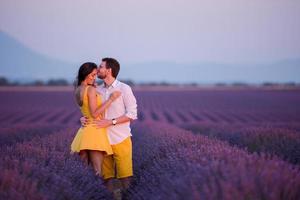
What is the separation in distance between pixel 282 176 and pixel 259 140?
17.3 ft

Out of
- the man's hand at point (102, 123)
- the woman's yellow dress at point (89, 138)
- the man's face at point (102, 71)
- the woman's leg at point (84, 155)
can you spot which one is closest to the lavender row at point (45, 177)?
the woman's leg at point (84, 155)

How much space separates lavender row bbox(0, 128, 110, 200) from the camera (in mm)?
4168

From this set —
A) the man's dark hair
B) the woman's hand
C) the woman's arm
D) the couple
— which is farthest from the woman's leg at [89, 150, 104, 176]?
the man's dark hair

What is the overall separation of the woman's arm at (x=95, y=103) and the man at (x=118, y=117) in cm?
16

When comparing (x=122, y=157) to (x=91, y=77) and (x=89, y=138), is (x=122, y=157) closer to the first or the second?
(x=89, y=138)

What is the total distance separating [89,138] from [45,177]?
4.51 feet

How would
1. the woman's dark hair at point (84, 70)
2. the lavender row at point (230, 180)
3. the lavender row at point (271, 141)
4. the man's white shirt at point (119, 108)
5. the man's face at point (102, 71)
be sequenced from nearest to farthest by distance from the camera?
the lavender row at point (230, 180) → the woman's dark hair at point (84, 70) → the man's face at point (102, 71) → the man's white shirt at point (119, 108) → the lavender row at point (271, 141)

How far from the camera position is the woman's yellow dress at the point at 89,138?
6.12 meters

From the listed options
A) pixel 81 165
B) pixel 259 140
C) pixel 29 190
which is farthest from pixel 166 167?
pixel 259 140

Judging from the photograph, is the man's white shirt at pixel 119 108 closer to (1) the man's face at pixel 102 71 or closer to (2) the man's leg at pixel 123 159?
(2) the man's leg at pixel 123 159

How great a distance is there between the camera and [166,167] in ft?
18.4

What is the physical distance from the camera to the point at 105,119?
6.30 meters

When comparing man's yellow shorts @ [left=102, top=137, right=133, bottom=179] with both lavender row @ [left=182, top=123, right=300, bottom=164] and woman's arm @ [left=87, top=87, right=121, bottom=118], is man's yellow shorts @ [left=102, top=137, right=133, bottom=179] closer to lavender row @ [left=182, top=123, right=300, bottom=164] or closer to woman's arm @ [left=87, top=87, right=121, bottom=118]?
woman's arm @ [left=87, top=87, right=121, bottom=118]

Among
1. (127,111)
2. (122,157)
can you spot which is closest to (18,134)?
(122,157)
